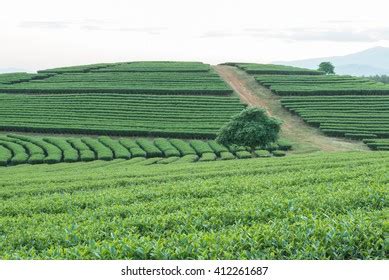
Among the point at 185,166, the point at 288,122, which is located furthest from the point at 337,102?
the point at 185,166

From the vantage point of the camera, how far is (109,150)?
38188 mm

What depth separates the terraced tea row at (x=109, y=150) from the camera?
118 ft

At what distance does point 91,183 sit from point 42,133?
3337 cm

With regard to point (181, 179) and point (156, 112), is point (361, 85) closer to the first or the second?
point (156, 112)

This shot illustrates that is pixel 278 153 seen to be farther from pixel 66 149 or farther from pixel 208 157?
pixel 66 149

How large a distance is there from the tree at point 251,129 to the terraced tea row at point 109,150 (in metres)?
1.31

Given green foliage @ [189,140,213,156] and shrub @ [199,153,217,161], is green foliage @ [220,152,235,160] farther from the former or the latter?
green foliage @ [189,140,213,156]

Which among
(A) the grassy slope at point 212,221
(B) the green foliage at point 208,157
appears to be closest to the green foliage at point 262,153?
(B) the green foliage at point 208,157

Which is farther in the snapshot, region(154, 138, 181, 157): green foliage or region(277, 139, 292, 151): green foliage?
region(277, 139, 292, 151): green foliage

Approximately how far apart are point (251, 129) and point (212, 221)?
2634 centimetres

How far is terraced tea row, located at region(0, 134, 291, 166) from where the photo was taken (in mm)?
35906

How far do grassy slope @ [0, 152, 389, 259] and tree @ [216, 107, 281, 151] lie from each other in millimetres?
20006

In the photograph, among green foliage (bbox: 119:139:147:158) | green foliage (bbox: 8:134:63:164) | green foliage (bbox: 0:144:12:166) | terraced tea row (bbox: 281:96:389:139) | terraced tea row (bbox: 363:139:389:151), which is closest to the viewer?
green foliage (bbox: 0:144:12:166)

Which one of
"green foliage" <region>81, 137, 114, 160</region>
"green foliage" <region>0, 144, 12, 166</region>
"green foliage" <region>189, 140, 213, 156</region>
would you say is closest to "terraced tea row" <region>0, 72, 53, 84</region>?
"green foliage" <region>81, 137, 114, 160</region>
